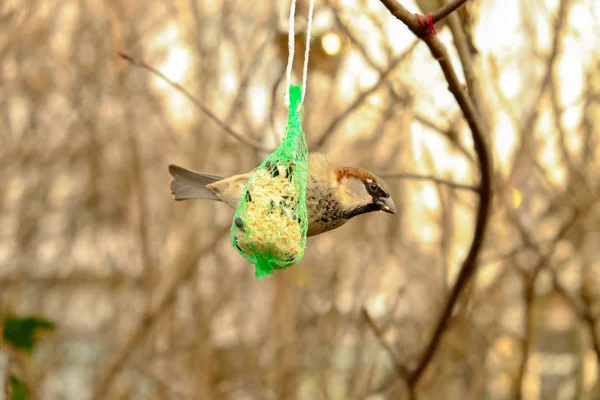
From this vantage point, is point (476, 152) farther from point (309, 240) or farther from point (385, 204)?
point (309, 240)

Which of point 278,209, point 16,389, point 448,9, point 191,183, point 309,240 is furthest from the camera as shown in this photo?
point 309,240

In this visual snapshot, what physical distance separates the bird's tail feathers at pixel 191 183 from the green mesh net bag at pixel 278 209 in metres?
0.36

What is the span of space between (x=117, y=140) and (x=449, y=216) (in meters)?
2.84

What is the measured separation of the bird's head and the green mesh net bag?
17 cm

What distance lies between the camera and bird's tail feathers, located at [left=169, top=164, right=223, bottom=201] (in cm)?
212

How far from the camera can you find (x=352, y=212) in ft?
6.50

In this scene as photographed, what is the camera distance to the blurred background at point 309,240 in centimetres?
378

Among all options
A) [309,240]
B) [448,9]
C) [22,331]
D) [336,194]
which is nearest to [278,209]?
[336,194]

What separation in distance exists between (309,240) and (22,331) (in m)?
2.24

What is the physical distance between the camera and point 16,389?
3.24m

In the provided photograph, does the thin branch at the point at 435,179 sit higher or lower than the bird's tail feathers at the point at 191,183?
lower

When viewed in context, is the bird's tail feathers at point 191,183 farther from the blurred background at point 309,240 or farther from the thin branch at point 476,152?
the blurred background at point 309,240

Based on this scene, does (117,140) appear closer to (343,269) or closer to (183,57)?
(183,57)

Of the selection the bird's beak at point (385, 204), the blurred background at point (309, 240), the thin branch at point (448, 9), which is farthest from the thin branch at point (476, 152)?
the blurred background at point (309, 240)
